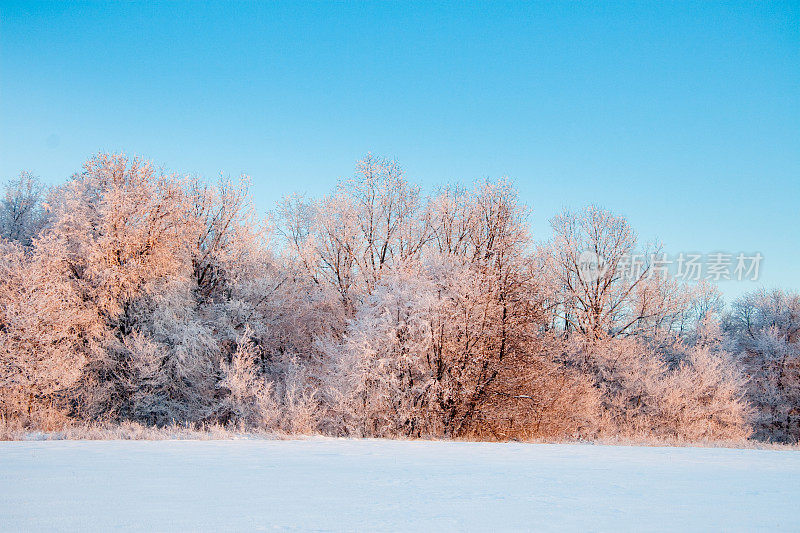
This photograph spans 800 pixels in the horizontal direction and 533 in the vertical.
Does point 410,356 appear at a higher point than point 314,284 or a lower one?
lower

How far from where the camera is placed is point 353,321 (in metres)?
19.5

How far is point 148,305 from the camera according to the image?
2244 centimetres

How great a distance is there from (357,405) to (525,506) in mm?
14175

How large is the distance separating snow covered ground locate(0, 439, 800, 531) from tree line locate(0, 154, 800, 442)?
814 cm

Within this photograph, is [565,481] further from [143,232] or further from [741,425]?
[741,425]

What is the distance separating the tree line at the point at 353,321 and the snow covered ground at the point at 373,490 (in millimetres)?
8136

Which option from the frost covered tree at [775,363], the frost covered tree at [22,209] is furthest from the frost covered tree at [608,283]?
the frost covered tree at [22,209]

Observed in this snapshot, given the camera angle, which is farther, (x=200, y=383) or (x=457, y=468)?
(x=200, y=383)

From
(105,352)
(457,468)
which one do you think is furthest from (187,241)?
(457,468)

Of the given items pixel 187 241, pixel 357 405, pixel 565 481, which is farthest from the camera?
pixel 187 241

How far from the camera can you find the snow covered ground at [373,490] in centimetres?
354

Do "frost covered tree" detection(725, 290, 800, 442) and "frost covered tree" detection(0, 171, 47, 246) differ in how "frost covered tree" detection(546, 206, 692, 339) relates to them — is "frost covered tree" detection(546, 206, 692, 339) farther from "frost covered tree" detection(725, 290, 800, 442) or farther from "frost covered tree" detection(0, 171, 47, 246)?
"frost covered tree" detection(0, 171, 47, 246)

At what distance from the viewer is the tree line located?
18250 mm

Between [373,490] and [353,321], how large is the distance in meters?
15.0
